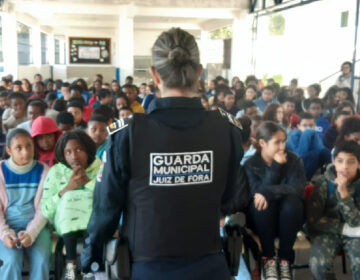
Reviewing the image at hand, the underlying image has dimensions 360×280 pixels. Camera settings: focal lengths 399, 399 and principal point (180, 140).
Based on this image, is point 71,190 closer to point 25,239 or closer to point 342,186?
point 25,239

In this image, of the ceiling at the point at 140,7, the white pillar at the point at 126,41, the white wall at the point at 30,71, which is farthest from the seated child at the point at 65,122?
the white wall at the point at 30,71

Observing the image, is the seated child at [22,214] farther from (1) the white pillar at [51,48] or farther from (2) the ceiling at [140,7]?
(1) the white pillar at [51,48]

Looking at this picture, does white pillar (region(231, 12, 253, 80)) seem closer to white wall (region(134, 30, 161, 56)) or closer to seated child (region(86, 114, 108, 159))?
white wall (region(134, 30, 161, 56))

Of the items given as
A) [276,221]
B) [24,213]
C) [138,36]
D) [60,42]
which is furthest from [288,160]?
[60,42]

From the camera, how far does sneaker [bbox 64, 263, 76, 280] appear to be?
227 centimetres

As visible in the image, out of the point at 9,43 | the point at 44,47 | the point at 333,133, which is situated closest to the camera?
the point at 333,133

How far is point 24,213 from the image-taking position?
2.50 m

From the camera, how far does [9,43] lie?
41.3ft

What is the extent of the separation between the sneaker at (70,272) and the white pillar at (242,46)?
1122cm

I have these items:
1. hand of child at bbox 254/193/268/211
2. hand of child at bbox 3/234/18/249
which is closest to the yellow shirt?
hand of child at bbox 254/193/268/211

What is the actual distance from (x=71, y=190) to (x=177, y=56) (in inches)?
56.3

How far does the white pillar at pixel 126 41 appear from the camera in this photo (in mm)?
12602

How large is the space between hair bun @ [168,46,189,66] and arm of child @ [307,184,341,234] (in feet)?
5.53

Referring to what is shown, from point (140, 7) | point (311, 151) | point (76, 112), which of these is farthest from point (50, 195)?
point (140, 7)
